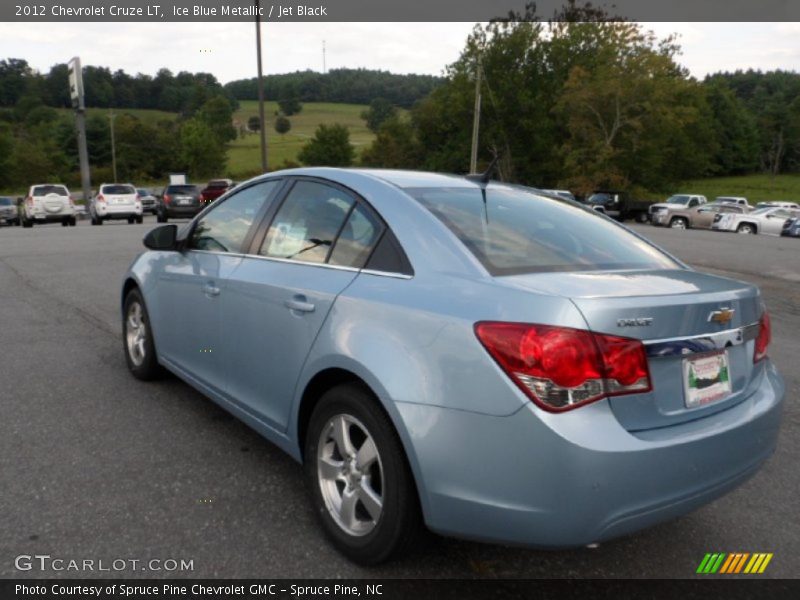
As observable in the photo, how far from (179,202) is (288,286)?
92.0 ft

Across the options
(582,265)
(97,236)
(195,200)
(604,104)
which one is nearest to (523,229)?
(582,265)

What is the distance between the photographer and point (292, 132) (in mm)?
104688

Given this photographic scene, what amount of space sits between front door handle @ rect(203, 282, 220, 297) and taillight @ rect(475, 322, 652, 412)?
1.94 m

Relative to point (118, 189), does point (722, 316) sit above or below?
above

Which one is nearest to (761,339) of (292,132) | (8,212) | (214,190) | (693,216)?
(693,216)

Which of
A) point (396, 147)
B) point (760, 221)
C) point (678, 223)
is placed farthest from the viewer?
point (396, 147)

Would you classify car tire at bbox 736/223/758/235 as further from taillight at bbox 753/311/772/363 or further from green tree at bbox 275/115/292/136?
green tree at bbox 275/115/292/136

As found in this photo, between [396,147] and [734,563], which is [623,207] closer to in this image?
[734,563]

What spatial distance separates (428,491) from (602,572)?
0.88 m

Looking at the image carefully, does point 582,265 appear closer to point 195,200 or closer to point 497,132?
point 195,200

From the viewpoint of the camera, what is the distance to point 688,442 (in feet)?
7.52

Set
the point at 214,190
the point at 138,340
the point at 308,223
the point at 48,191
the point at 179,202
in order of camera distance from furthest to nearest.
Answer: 1. the point at 214,190
2. the point at 179,202
3. the point at 48,191
4. the point at 138,340
5. the point at 308,223

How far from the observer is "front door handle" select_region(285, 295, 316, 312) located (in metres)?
2.90

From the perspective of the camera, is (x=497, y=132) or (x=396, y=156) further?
(x=396, y=156)
